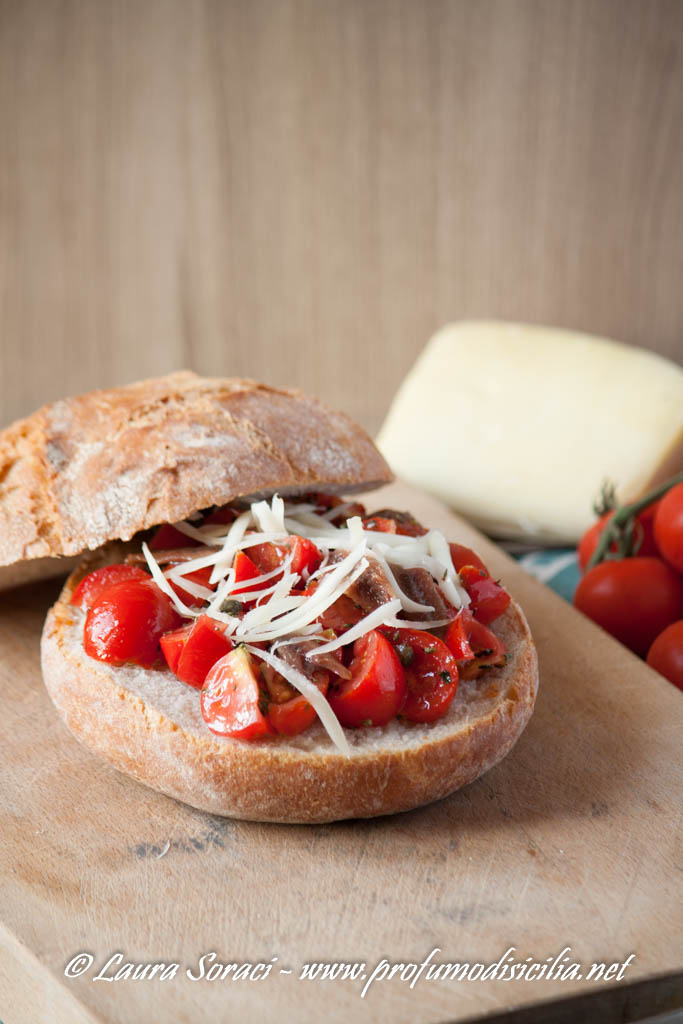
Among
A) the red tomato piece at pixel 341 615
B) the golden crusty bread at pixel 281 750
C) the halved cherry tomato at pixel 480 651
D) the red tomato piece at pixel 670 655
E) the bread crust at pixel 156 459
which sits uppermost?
the bread crust at pixel 156 459

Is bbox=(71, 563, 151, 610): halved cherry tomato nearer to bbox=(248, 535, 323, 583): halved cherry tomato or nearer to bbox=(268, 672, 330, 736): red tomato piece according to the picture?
bbox=(248, 535, 323, 583): halved cherry tomato

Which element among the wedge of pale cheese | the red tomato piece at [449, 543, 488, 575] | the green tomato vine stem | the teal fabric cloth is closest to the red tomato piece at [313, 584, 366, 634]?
the red tomato piece at [449, 543, 488, 575]

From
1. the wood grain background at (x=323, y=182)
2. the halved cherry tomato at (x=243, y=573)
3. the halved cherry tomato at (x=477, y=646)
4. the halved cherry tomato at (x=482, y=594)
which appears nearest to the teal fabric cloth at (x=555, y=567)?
the halved cherry tomato at (x=482, y=594)

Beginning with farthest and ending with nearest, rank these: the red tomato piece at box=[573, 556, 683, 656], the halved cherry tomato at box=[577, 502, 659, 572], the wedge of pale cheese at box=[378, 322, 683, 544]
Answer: the wedge of pale cheese at box=[378, 322, 683, 544] < the halved cherry tomato at box=[577, 502, 659, 572] < the red tomato piece at box=[573, 556, 683, 656]

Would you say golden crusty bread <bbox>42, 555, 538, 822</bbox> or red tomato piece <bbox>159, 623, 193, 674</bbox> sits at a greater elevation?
red tomato piece <bbox>159, 623, 193, 674</bbox>

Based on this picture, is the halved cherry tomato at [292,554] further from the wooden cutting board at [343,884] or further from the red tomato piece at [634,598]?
the red tomato piece at [634,598]

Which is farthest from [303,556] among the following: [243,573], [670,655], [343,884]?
[670,655]
